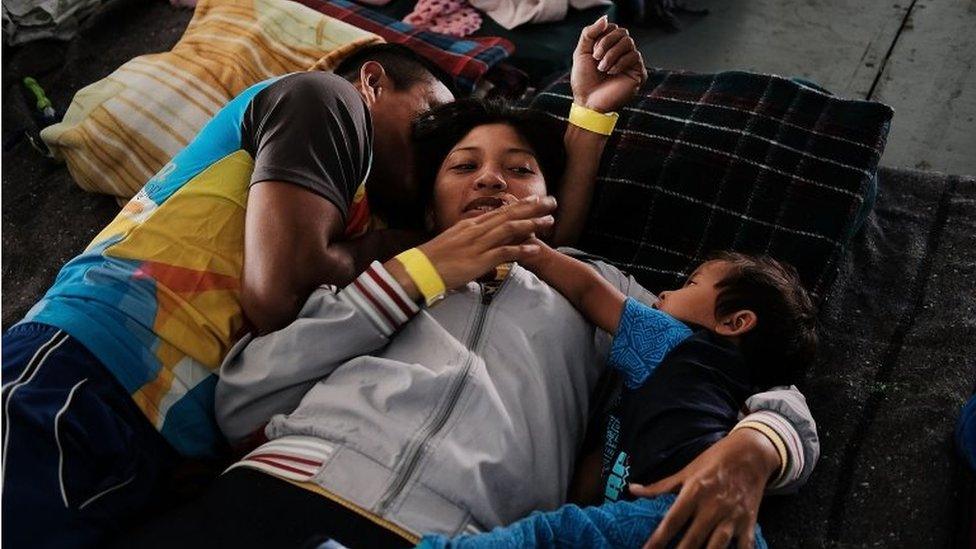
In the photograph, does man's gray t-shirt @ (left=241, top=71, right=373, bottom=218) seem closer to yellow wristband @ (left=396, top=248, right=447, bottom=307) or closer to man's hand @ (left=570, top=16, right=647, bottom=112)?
yellow wristband @ (left=396, top=248, right=447, bottom=307)

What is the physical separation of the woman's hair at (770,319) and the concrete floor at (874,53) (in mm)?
1333

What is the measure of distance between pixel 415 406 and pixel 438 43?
1.31 meters

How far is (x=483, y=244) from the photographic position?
4.25ft

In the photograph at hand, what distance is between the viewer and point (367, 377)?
4.03ft

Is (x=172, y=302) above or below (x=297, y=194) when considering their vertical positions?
below

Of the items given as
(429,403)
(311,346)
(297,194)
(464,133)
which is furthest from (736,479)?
(464,133)

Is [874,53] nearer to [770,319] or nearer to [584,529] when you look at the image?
[770,319]

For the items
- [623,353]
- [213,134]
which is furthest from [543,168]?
[213,134]

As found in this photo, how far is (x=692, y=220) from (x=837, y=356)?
370 mm

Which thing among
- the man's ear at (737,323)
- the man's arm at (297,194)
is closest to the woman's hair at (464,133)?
the man's arm at (297,194)

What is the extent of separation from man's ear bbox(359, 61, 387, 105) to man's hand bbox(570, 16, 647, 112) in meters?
0.40

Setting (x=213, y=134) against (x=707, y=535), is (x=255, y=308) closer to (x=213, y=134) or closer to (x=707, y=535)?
(x=213, y=134)

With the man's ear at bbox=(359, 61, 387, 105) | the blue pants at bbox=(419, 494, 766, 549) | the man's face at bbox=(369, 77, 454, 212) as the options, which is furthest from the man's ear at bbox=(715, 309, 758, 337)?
the man's ear at bbox=(359, 61, 387, 105)

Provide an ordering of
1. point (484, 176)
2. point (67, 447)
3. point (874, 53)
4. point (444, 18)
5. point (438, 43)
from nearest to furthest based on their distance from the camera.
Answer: point (67, 447), point (484, 176), point (438, 43), point (444, 18), point (874, 53)
